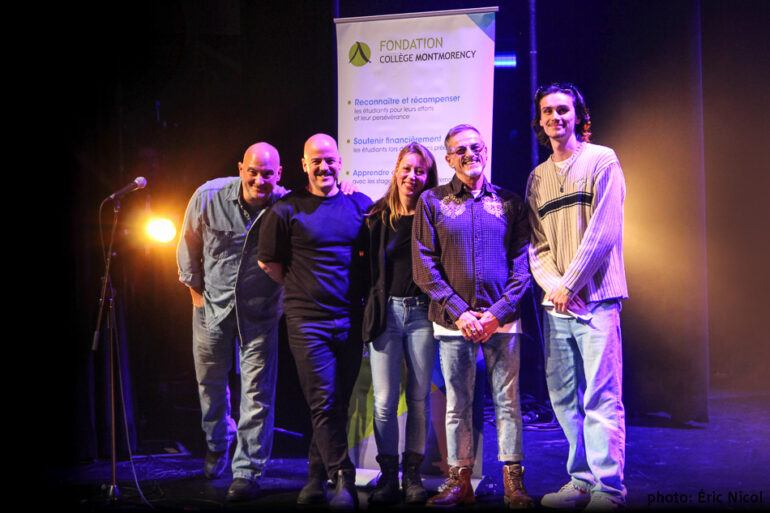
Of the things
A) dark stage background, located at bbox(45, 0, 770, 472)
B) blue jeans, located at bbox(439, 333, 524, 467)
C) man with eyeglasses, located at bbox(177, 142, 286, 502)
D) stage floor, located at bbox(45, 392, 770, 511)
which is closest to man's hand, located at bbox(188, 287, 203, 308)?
man with eyeglasses, located at bbox(177, 142, 286, 502)

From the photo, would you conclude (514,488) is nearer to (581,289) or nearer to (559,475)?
(559,475)

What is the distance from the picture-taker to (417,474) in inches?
125

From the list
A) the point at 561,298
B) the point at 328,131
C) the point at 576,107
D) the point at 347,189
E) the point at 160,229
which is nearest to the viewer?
the point at 561,298

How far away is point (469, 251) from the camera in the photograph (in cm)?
308

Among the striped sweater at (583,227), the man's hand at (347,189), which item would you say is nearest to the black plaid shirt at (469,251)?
the striped sweater at (583,227)

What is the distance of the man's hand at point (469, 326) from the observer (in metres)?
2.95

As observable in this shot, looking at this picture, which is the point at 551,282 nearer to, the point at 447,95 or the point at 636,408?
the point at 447,95

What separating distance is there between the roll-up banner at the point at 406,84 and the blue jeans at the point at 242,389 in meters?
1.26

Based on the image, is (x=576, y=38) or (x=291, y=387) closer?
(x=291, y=387)

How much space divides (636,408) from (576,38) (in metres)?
2.75

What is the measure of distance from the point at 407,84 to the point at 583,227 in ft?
5.64

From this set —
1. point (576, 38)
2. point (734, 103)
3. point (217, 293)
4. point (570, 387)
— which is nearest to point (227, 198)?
point (217, 293)

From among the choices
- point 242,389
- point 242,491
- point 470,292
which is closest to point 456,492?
point 470,292

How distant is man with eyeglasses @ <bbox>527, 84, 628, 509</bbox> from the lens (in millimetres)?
2938
